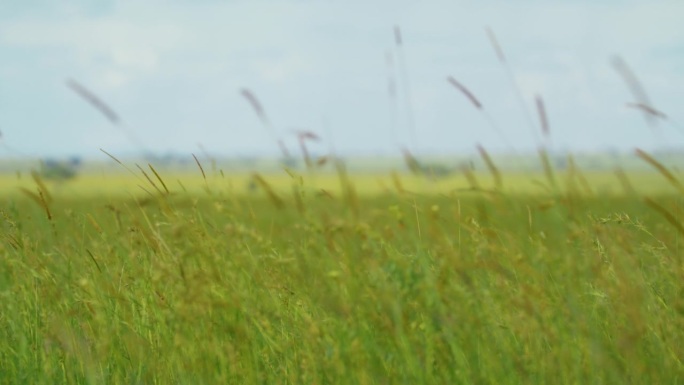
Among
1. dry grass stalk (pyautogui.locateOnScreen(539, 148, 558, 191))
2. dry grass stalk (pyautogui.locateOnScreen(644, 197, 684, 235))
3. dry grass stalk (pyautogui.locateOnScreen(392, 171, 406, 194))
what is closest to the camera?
dry grass stalk (pyautogui.locateOnScreen(644, 197, 684, 235))

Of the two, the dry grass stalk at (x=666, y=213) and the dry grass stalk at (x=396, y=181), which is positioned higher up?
the dry grass stalk at (x=396, y=181)

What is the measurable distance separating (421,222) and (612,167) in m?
0.77

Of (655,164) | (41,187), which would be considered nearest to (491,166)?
(655,164)

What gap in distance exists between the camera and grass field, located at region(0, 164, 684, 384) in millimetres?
2697

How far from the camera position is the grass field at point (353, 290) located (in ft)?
8.85

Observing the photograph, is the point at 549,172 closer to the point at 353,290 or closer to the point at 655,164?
→ the point at 655,164

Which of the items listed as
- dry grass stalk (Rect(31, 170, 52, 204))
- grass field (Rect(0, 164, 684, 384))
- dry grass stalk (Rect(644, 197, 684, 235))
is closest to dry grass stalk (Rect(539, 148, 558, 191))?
grass field (Rect(0, 164, 684, 384))

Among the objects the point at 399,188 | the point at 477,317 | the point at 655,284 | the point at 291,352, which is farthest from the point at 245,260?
the point at 655,284

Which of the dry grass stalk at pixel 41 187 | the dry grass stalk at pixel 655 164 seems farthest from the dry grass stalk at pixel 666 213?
the dry grass stalk at pixel 41 187

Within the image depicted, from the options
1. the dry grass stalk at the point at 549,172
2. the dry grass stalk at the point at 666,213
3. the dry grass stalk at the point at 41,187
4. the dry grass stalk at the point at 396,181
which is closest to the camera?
the dry grass stalk at the point at 666,213

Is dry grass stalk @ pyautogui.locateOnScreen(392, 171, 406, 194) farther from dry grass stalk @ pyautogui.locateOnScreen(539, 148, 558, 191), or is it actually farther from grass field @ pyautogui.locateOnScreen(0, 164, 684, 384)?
dry grass stalk @ pyautogui.locateOnScreen(539, 148, 558, 191)

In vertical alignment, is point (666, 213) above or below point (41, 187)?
below

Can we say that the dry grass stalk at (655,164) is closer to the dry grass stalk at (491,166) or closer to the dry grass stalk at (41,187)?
the dry grass stalk at (491,166)

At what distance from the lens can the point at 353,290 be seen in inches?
107
